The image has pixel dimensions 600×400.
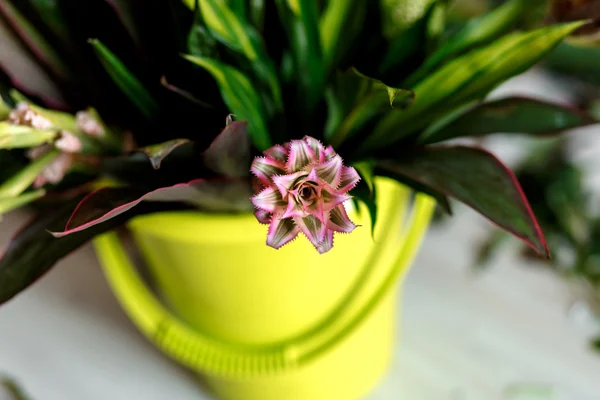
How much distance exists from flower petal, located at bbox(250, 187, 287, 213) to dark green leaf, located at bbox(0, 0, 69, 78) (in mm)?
151

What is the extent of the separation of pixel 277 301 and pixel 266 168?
0.52 ft

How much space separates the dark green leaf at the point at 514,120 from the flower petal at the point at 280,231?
0.11 m

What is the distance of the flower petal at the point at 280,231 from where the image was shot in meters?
0.19

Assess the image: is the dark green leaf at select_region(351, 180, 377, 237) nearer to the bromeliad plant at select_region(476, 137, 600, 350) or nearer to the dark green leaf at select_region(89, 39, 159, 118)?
the dark green leaf at select_region(89, 39, 159, 118)

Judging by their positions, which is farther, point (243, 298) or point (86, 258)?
point (86, 258)

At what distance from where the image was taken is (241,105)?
251 mm

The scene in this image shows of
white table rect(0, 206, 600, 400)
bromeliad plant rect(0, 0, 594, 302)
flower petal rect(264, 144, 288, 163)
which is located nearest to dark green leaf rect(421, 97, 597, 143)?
bromeliad plant rect(0, 0, 594, 302)

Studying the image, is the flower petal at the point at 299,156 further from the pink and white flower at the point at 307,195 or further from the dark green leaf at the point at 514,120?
the dark green leaf at the point at 514,120

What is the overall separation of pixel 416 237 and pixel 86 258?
0.29 meters

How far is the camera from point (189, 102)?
261 mm

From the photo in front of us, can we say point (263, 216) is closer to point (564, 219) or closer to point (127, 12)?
point (127, 12)

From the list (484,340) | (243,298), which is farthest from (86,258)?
(484,340)

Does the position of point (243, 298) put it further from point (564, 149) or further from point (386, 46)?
point (564, 149)

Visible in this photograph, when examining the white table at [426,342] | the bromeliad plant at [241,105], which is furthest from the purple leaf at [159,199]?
the white table at [426,342]
